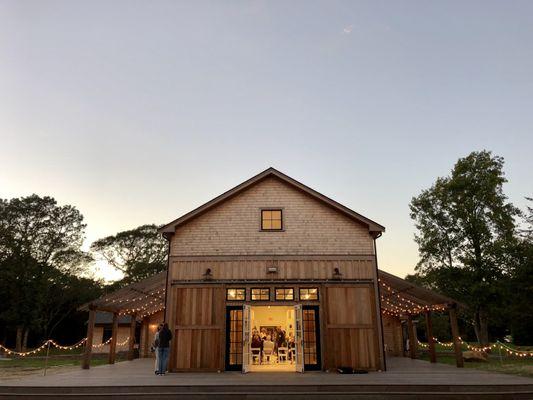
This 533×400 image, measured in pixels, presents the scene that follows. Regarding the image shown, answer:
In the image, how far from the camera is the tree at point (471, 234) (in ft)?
77.2

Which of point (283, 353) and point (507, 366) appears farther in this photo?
point (283, 353)

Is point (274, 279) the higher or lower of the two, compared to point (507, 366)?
higher

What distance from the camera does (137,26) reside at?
15.7 meters

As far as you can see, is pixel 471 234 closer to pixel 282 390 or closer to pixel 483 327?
pixel 483 327

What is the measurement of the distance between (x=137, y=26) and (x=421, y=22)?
11948 mm

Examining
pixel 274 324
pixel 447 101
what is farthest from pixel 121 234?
pixel 447 101

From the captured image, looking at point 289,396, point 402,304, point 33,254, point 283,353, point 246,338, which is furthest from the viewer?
point 33,254

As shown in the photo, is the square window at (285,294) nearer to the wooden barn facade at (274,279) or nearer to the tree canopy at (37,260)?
the wooden barn facade at (274,279)

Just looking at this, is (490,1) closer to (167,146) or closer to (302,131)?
(302,131)

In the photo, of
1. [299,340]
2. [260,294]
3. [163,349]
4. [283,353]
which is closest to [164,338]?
[163,349]

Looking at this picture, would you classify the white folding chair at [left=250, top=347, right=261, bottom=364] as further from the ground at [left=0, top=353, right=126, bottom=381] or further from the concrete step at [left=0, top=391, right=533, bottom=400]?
the concrete step at [left=0, top=391, right=533, bottom=400]

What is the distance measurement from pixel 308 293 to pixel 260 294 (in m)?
1.67

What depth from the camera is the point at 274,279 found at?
514 inches

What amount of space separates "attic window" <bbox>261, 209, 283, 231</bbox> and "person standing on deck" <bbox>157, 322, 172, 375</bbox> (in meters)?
4.76
